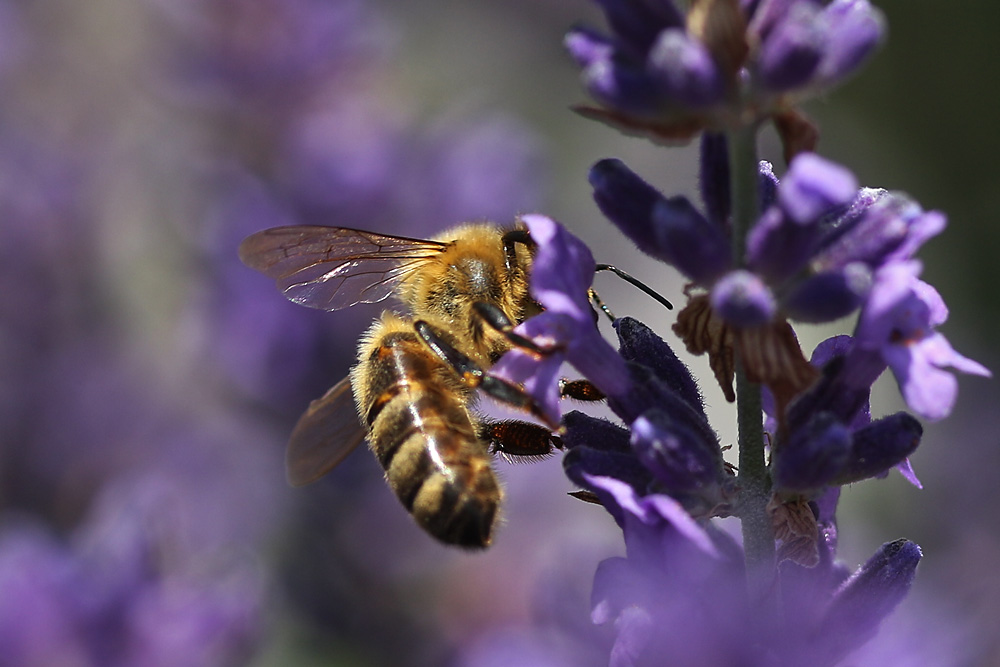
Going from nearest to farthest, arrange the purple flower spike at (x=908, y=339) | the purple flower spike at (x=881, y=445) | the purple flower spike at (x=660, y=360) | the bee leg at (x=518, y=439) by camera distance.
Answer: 1. the purple flower spike at (x=908, y=339)
2. the purple flower spike at (x=881, y=445)
3. the purple flower spike at (x=660, y=360)
4. the bee leg at (x=518, y=439)

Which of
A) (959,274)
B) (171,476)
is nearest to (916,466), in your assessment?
(959,274)

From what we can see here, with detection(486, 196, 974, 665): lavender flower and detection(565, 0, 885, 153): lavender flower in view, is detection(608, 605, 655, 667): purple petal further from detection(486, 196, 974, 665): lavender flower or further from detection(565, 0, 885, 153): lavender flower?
detection(565, 0, 885, 153): lavender flower

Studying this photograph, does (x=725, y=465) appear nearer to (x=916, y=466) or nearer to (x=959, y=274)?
(x=916, y=466)

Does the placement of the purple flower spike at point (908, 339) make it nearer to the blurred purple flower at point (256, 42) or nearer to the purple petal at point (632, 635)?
the purple petal at point (632, 635)

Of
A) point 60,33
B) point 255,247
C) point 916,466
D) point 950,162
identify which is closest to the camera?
point 255,247

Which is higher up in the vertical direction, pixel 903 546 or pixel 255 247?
pixel 255 247

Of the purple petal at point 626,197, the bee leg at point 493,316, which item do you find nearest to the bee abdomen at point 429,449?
the bee leg at point 493,316

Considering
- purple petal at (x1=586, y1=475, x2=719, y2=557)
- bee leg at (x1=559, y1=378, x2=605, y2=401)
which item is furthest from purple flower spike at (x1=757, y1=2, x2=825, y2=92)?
bee leg at (x1=559, y1=378, x2=605, y2=401)

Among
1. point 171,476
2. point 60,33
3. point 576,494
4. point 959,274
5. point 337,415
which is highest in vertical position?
point 60,33
